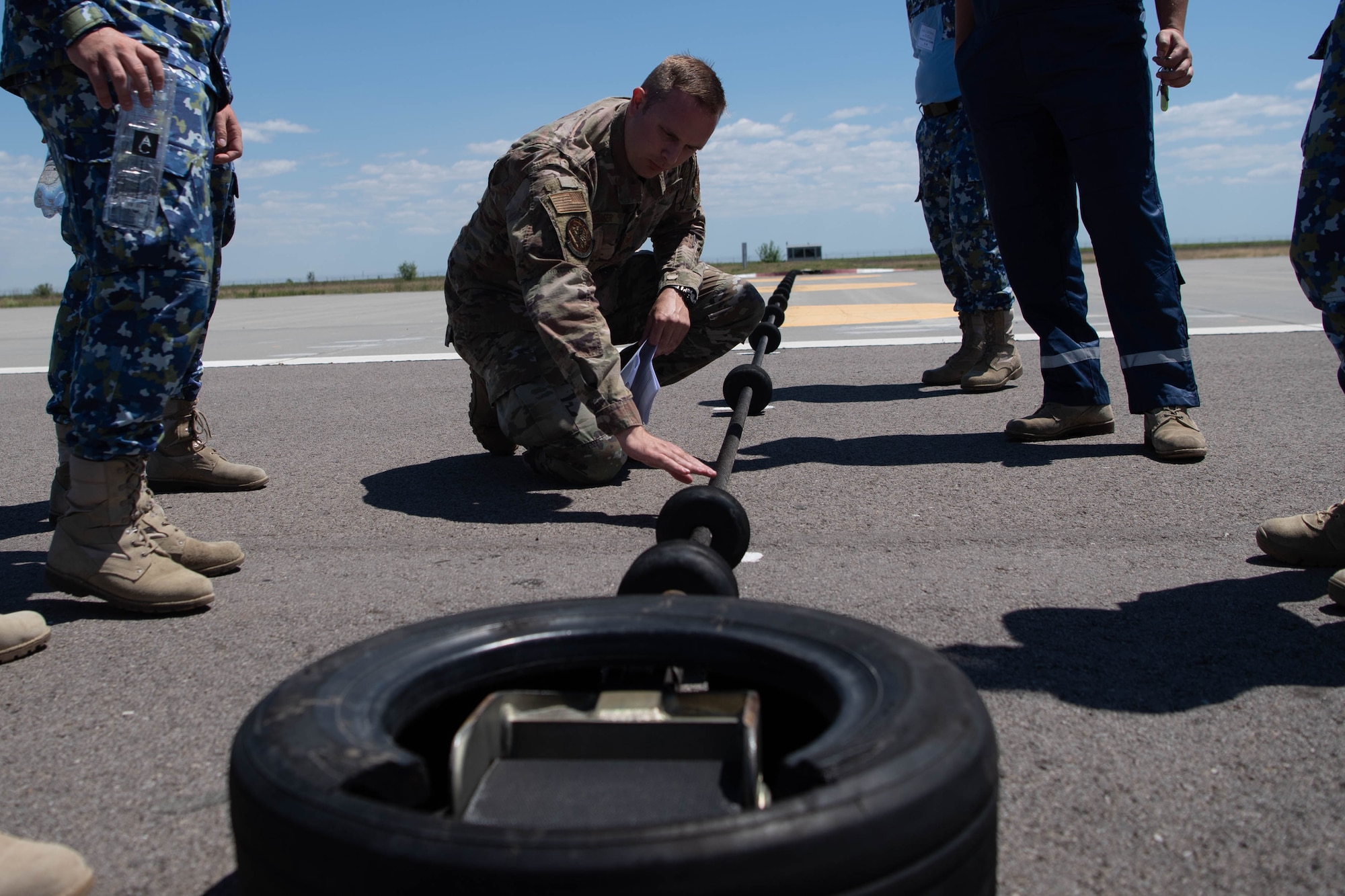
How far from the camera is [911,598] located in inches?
90.6

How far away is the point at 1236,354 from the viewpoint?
19.5ft

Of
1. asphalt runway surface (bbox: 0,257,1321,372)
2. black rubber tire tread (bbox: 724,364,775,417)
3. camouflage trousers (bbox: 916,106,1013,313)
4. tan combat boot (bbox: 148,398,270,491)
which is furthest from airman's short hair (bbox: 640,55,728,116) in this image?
asphalt runway surface (bbox: 0,257,1321,372)

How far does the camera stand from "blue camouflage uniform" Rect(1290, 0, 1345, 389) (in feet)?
6.96

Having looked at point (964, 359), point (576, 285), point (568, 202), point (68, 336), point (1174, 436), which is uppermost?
point (568, 202)

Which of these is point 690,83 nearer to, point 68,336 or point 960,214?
point 68,336

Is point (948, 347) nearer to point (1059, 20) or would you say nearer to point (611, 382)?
point (1059, 20)

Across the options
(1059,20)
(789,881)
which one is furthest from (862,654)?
(1059,20)

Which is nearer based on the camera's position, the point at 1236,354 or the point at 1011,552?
the point at 1011,552

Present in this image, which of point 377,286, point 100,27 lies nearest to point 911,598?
point 100,27

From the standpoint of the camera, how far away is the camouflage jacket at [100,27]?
87.6 inches

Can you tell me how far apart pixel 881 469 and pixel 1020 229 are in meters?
1.08

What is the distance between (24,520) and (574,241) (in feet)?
6.42

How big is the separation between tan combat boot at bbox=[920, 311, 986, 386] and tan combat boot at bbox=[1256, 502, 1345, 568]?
296 centimetres

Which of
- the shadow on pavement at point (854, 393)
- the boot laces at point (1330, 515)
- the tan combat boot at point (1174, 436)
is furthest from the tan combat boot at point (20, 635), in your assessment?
the shadow on pavement at point (854, 393)
